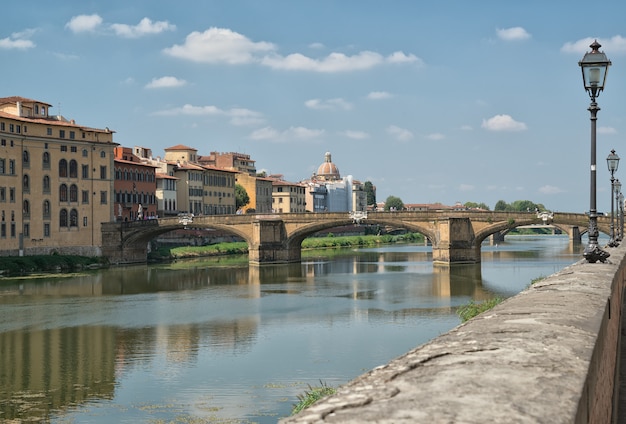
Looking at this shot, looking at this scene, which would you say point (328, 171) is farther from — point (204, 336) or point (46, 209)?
point (204, 336)

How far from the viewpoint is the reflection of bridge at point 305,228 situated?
6312cm

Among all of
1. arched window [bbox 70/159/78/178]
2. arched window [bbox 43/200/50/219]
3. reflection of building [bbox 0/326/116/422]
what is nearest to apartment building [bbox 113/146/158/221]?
arched window [bbox 70/159/78/178]

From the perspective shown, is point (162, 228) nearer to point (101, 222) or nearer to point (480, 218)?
point (101, 222)

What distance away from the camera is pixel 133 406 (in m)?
17.2

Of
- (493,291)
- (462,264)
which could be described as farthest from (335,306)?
(462,264)

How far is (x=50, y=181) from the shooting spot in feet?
203

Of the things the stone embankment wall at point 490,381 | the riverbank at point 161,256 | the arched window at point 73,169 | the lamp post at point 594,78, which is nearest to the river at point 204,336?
the riverbank at point 161,256

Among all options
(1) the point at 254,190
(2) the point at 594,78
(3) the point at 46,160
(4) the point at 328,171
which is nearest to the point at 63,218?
(3) the point at 46,160

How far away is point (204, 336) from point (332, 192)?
12219cm

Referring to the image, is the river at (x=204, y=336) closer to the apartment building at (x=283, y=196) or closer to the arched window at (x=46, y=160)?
the arched window at (x=46, y=160)

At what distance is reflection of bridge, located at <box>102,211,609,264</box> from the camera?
63.1 meters

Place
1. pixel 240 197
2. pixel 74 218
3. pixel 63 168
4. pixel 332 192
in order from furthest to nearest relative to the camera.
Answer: pixel 332 192 < pixel 240 197 < pixel 74 218 < pixel 63 168

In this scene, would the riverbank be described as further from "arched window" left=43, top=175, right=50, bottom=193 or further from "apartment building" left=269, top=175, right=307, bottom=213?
"apartment building" left=269, top=175, right=307, bottom=213

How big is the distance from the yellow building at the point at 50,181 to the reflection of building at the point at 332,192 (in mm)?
70462
